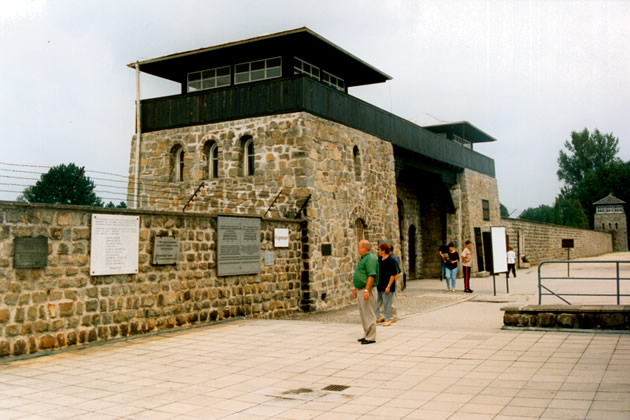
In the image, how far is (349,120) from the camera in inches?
675

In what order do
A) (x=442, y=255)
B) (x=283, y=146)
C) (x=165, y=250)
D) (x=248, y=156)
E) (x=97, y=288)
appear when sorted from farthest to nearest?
(x=442, y=255) → (x=248, y=156) → (x=283, y=146) → (x=165, y=250) → (x=97, y=288)

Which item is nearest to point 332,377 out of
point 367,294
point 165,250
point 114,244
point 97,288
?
point 367,294

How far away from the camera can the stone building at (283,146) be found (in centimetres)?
1511

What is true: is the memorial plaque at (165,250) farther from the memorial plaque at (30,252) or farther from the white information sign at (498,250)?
the white information sign at (498,250)

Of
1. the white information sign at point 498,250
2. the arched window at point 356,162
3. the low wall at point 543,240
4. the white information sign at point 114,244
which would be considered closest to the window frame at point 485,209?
the low wall at point 543,240

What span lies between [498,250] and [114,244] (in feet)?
37.1

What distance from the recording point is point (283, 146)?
50.1 ft

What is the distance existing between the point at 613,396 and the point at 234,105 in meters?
13.1

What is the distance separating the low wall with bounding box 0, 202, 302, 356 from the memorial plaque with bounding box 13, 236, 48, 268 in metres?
0.07

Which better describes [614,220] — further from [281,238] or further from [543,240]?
[281,238]

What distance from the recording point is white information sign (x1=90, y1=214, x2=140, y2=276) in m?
8.98

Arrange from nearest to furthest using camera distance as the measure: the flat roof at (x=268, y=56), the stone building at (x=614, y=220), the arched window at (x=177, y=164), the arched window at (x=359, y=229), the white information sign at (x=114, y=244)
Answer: the white information sign at (x=114, y=244), the flat roof at (x=268, y=56), the arched window at (x=359, y=229), the arched window at (x=177, y=164), the stone building at (x=614, y=220)

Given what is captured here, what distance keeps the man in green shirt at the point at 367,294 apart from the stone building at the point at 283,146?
5.34 meters

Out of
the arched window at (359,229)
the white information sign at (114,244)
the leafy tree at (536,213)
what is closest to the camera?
the white information sign at (114,244)
